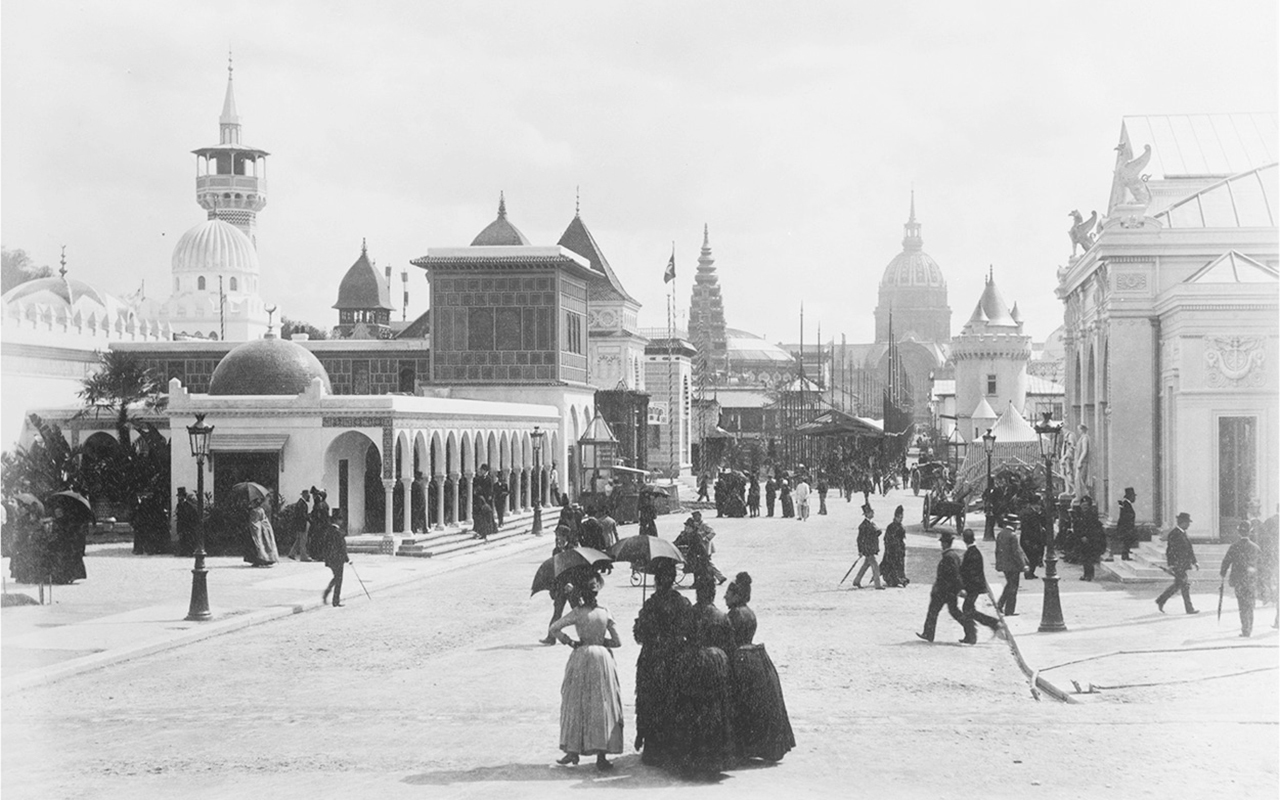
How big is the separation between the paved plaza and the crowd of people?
22 centimetres

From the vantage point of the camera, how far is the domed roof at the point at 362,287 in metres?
91.8

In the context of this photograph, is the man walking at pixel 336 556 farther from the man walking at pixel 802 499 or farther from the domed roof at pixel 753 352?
the domed roof at pixel 753 352

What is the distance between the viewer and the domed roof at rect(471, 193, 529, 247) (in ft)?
169

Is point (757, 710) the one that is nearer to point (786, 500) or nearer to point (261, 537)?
point (261, 537)

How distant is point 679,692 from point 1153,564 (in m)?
16.9

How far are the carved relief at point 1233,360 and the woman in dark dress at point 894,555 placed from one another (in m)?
7.32

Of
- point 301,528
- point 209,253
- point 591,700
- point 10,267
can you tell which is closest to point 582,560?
point 591,700

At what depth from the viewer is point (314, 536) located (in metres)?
27.9

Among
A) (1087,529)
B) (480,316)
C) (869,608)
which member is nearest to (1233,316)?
(1087,529)

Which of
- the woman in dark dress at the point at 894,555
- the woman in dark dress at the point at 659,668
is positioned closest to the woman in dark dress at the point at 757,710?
the woman in dark dress at the point at 659,668

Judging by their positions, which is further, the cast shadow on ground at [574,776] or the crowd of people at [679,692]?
the crowd of people at [679,692]

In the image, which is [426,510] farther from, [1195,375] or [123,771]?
[123,771]

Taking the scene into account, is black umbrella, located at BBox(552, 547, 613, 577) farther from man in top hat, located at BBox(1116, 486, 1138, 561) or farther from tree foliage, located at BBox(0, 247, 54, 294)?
man in top hat, located at BBox(1116, 486, 1138, 561)

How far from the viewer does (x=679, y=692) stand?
10289 millimetres
